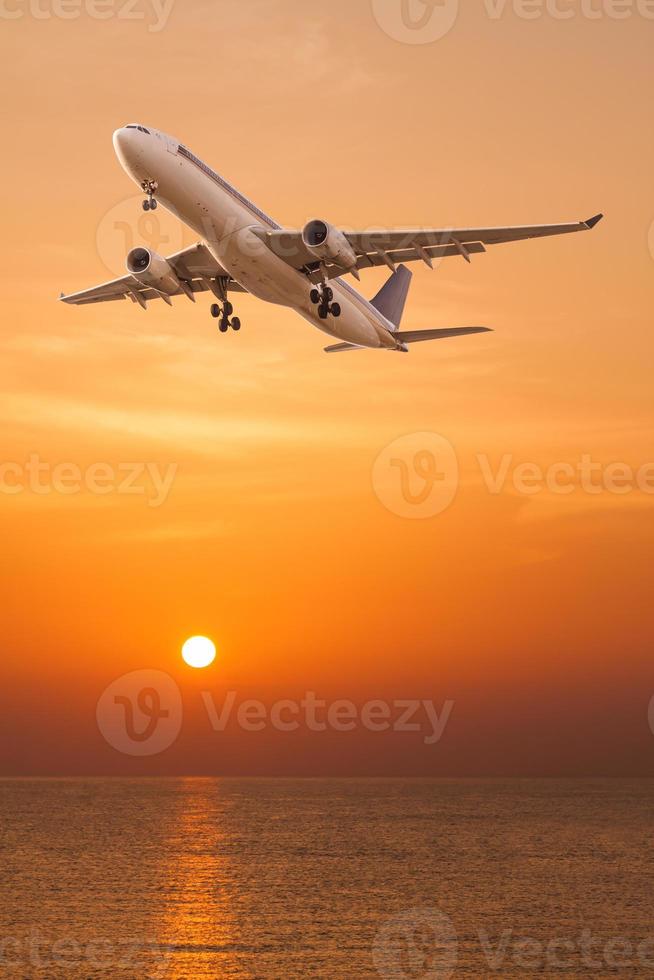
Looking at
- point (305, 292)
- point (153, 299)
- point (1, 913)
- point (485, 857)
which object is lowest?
point (1, 913)

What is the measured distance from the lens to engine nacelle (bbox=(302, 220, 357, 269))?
174ft

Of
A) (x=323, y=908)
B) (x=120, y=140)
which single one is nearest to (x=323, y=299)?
(x=120, y=140)

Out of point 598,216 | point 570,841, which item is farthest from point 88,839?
point 598,216

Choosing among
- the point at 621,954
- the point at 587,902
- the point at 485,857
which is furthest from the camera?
the point at 485,857

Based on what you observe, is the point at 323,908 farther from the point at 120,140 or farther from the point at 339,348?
the point at 120,140

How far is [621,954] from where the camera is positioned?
8012 cm

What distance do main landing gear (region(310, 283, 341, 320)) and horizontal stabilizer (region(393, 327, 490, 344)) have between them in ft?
29.8

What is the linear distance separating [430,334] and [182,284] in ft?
48.5

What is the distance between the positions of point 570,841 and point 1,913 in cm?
10307

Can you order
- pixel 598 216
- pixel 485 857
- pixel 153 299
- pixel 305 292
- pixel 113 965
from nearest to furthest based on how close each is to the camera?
1. pixel 598 216
2. pixel 305 292
3. pixel 153 299
4. pixel 113 965
5. pixel 485 857

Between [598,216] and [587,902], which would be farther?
[587,902]

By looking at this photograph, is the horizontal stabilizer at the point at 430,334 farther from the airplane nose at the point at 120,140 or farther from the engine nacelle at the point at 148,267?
the airplane nose at the point at 120,140

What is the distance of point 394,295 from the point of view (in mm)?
82062

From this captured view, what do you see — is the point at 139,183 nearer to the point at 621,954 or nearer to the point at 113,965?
the point at 113,965
